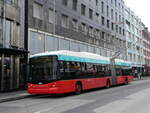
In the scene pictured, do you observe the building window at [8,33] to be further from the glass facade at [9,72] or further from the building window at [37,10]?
the building window at [37,10]

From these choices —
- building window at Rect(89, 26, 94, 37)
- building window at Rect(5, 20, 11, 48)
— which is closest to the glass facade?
building window at Rect(5, 20, 11, 48)

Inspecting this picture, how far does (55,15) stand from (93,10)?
13.2 meters

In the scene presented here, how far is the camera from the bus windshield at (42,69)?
16.6 metres

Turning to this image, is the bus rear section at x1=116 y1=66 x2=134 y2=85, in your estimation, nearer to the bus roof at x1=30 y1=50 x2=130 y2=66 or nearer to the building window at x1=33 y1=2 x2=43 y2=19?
the bus roof at x1=30 y1=50 x2=130 y2=66

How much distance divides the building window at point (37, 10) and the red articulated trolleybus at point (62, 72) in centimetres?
877

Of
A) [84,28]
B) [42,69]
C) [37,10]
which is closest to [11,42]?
[37,10]

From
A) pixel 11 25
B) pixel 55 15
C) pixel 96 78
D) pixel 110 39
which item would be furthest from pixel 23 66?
pixel 110 39

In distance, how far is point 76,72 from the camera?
742 inches

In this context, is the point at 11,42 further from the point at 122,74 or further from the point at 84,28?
the point at 84,28

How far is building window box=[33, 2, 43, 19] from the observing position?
27531 millimetres

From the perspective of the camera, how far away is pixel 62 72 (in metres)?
17.0

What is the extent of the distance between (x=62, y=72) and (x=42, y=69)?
1308 mm

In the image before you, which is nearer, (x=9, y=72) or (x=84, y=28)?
(x=9, y=72)

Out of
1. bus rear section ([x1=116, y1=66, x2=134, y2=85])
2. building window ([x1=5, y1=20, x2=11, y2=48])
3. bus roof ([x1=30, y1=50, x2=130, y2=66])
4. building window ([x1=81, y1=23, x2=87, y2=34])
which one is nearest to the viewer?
bus roof ([x1=30, y1=50, x2=130, y2=66])
